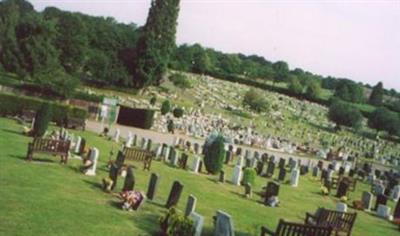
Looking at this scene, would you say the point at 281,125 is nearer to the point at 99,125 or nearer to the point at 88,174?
the point at 99,125

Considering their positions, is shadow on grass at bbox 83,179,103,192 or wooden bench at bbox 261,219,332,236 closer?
wooden bench at bbox 261,219,332,236

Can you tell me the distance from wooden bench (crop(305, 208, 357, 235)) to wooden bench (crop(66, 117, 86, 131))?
22.5 metres

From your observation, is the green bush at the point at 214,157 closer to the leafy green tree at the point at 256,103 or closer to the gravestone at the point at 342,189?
the gravestone at the point at 342,189

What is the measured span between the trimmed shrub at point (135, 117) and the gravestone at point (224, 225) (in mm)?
36112

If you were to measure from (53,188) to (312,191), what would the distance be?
715 inches

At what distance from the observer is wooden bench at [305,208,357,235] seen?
1888cm

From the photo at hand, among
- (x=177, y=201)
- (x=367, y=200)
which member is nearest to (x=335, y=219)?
(x=177, y=201)

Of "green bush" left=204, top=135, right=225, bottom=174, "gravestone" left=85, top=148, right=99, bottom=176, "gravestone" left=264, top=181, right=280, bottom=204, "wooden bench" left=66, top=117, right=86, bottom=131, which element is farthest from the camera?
"wooden bench" left=66, top=117, right=86, bottom=131

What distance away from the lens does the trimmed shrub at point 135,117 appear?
164 feet

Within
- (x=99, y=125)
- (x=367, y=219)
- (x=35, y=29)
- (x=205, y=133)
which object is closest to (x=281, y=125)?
(x=205, y=133)

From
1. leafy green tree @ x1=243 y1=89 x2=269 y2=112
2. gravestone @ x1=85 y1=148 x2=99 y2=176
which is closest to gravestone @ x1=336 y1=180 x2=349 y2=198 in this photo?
gravestone @ x1=85 y1=148 x2=99 y2=176

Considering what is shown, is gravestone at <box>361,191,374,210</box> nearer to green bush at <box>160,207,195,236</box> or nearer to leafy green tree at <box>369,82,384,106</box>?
green bush at <box>160,207,195,236</box>

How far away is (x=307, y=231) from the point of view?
14.8 metres

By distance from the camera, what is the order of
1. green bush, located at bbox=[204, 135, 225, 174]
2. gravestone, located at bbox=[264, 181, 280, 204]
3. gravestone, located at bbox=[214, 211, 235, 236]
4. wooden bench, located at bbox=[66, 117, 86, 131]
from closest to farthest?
gravestone, located at bbox=[214, 211, 235, 236], gravestone, located at bbox=[264, 181, 280, 204], green bush, located at bbox=[204, 135, 225, 174], wooden bench, located at bbox=[66, 117, 86, 131]
